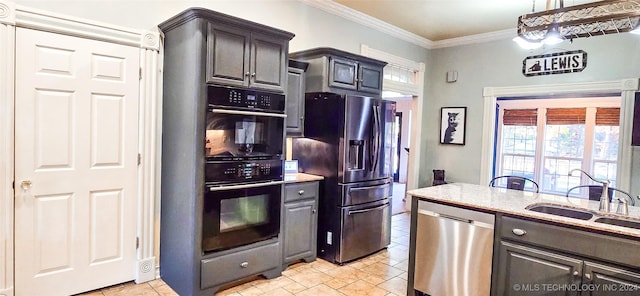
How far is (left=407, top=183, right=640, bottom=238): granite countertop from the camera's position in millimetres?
2207

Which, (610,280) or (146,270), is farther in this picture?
(146,270)

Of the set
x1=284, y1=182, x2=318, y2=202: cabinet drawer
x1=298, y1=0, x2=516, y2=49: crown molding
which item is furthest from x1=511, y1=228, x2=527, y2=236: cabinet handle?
x1=298, y1=0, x2=516, y2=49: crown molding

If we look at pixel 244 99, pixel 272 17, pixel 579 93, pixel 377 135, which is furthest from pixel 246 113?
pixel 579 93

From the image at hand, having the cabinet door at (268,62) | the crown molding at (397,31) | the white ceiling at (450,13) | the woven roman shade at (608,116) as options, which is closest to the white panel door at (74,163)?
the cabinet door at (268,62)

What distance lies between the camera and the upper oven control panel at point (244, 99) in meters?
2.77

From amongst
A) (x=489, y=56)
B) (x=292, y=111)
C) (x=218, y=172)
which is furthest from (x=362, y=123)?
(x=489, y=56)

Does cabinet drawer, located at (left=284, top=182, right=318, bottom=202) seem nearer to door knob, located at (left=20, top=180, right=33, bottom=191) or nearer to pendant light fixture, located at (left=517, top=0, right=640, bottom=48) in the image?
door knob, located at (left=20, top=180, right=33, bottom=191)

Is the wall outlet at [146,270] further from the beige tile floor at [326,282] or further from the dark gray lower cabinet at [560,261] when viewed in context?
the dark gray lower cabinet at [560,261]

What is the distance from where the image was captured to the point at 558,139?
7.58 m

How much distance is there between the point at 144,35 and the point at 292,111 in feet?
4.64

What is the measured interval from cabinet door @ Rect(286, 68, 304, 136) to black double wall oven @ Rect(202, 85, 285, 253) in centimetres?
34

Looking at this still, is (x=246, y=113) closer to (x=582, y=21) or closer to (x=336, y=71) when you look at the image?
(x=336, y=71)

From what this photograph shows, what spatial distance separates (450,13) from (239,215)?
347 cm

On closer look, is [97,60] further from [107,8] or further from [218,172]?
[218,172]
